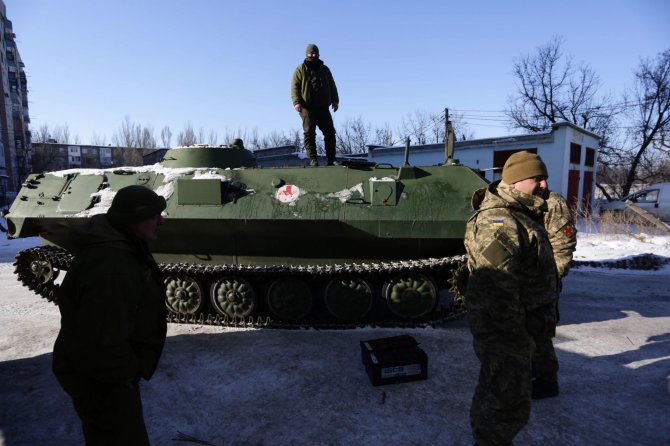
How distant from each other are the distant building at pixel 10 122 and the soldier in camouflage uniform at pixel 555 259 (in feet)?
128

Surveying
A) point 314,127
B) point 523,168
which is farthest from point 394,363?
point 314,127

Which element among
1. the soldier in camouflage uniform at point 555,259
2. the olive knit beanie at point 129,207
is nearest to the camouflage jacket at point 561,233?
the soldier in camouflage uniform at point 555,259

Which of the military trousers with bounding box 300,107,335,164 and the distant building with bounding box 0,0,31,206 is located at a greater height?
the distant building with bounding box 0,0,31,206

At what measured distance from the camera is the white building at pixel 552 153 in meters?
17.2

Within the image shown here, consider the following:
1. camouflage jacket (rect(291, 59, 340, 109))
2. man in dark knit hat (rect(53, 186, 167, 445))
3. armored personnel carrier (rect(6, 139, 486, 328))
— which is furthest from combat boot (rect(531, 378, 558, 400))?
camouflage jacket (rect(291, 59, 340, 109))

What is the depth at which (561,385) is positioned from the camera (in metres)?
4.11

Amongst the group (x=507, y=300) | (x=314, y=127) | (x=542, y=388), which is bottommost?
(x=542, y=388)

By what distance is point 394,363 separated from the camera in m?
4.12

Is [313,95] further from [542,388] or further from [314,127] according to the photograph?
[542,388]

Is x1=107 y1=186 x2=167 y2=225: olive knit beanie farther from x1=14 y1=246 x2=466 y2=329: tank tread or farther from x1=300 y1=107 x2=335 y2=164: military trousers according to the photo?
x1=300 y1=107 x2=335 y2=164: military trousers

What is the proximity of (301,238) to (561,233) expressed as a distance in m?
3.13

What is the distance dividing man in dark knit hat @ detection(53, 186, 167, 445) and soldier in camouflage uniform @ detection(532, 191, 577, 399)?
3225mm

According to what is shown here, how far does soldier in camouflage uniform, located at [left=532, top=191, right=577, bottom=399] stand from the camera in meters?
3.75

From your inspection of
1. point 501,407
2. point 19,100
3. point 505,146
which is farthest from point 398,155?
point 19,100
